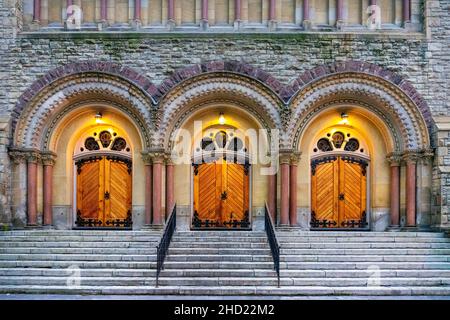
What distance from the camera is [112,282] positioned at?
9.43 m

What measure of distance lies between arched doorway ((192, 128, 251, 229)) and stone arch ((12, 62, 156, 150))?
182 centimetres

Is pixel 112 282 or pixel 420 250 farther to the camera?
pixel 420 250

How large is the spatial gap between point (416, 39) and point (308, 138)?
13.1 ft

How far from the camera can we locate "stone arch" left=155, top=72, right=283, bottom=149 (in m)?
12.8

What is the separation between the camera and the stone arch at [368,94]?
12797 millimetres

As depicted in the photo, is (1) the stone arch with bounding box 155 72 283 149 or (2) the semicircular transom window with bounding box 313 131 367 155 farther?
(2) the semicircular transom window with bounding box 313 131 367 155

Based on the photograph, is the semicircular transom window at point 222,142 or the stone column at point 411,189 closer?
the stone column at point 411,189

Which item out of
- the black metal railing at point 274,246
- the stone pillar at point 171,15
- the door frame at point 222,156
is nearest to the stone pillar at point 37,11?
the stone pillar at point 171,15

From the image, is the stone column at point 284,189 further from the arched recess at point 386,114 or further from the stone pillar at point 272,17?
the stone pillar at point 272,17

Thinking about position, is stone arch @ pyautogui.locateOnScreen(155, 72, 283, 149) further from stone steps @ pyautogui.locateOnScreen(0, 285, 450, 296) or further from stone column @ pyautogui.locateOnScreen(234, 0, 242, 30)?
stone steps @ pyautogui.locateOnScreen(0, 285, 450, 296)

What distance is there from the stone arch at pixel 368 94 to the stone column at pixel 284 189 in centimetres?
43

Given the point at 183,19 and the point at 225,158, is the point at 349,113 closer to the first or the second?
the point at 225,158

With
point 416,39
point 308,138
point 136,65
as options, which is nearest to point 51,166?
point 136,65

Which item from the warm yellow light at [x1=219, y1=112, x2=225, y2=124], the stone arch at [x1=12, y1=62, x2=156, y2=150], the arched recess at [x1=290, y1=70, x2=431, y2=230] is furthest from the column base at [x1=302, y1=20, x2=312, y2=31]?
the stone arch at [x1=12, y1=62, x2=156, y2=150]
